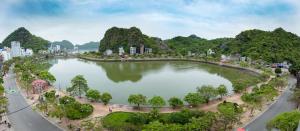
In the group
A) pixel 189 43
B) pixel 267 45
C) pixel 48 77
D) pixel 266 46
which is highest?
pixel 189 43

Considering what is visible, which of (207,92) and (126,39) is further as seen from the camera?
(126,39)

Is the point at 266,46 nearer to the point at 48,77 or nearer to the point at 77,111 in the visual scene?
the point at 48,77

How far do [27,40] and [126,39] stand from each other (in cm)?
6585

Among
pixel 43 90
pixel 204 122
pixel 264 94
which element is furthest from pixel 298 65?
pixel 43 90

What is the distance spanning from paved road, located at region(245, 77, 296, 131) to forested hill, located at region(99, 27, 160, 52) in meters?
73.4

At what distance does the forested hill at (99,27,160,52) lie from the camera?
103 m

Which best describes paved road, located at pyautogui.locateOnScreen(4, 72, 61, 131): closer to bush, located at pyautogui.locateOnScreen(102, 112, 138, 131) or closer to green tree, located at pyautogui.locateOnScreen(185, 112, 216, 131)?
bush, located at pyautogui.locateOnScreen(102, 112, 138, 131)

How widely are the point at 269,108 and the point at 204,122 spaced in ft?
37.3

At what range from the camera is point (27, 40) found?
13312cm

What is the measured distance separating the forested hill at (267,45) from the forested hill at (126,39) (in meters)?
35.5

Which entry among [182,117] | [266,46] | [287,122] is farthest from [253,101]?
[266,46]

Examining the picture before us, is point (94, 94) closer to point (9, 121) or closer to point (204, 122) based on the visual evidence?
point (9, 121)

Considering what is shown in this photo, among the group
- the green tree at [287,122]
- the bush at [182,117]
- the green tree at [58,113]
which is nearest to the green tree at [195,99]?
the bush at [182,117]

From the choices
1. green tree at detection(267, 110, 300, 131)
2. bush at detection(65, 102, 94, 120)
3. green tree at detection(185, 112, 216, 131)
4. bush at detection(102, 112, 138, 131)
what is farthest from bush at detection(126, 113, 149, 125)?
green tree at detection(267, 110, 300, 131)
